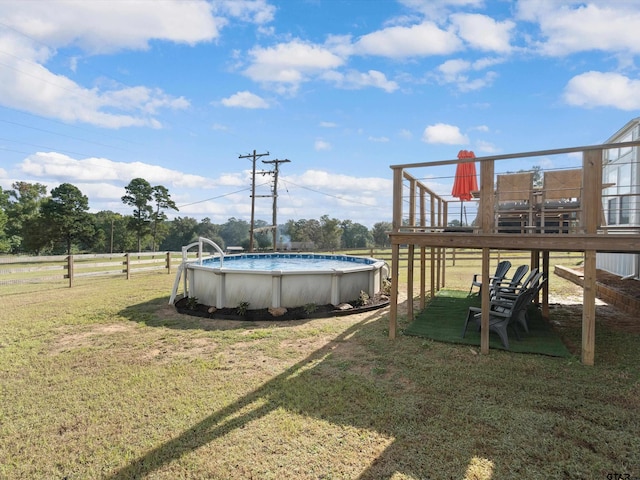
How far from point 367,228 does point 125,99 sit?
169 ft

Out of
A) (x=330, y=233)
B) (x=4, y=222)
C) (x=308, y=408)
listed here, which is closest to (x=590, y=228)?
(x=308, y=408)

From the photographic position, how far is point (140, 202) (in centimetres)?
3697

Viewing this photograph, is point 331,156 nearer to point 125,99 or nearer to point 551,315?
point 125,99

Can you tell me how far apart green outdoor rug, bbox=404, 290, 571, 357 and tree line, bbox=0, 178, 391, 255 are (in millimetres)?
A: 20531

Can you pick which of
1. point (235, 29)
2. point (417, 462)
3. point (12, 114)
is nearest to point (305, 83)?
point (235, 29)

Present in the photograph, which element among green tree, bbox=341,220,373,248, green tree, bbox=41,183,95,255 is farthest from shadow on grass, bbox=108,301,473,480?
green tree, bbox=341,220,373,248

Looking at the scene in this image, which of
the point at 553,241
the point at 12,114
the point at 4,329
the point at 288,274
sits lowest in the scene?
the point at 4,329

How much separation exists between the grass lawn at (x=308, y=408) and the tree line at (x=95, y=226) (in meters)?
21.9

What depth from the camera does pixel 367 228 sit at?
6688 centimetres

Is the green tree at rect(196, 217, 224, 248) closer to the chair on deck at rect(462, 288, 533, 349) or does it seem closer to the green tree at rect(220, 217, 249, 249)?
the green tree at rect(220, 217, 249, 249)

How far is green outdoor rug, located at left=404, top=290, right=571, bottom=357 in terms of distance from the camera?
16.2 ft

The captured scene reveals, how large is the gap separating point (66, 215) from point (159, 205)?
9.02 m

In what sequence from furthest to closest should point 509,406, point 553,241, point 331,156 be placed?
point 331,156 → point 553,241 → point 509,406

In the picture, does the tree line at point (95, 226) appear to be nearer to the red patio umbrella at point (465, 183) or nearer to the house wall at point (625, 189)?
the red patio umbrella at point (465, 183)
